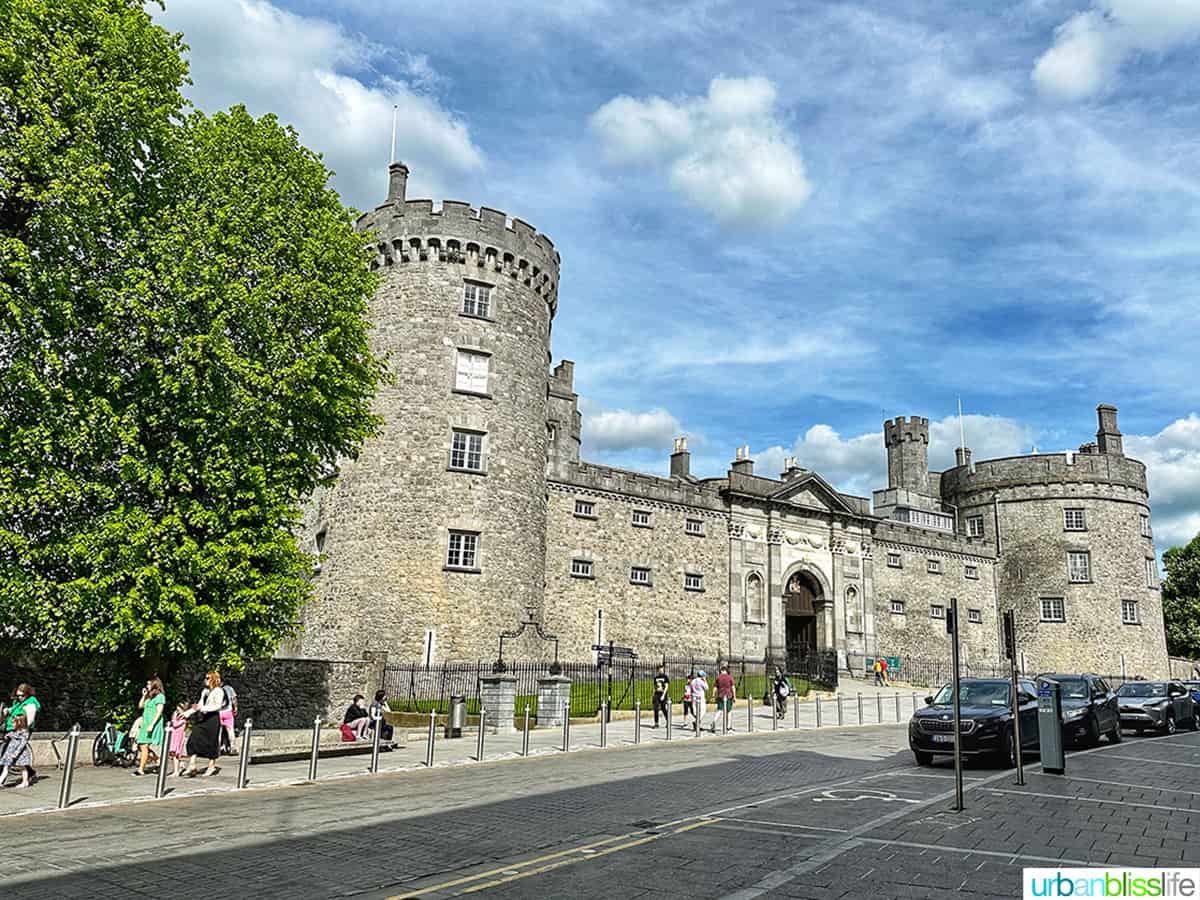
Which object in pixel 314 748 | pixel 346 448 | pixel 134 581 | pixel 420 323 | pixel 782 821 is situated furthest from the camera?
pixel 420 323

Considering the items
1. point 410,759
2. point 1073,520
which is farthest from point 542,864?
point 1073,520

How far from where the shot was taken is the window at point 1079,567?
5072 cm

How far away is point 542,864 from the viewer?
8445mm

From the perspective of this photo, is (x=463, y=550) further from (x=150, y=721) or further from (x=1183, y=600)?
(x=1183, y=600)

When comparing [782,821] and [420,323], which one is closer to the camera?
[782,821]

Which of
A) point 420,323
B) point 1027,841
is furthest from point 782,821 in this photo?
point 420,323

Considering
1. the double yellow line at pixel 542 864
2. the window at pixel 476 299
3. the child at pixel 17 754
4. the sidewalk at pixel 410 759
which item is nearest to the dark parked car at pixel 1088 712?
the sidewalk at pixel 410 759

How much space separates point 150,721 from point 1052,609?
49.3 meters

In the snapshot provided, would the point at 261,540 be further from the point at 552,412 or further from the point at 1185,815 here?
the point at 552,412

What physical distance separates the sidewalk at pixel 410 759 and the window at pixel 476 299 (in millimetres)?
15083

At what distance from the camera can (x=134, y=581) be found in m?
15.9

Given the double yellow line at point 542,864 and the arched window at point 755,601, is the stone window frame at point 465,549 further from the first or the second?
the double yellow line at point 542,864

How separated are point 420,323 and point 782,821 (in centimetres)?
2461

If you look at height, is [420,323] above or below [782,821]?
above
